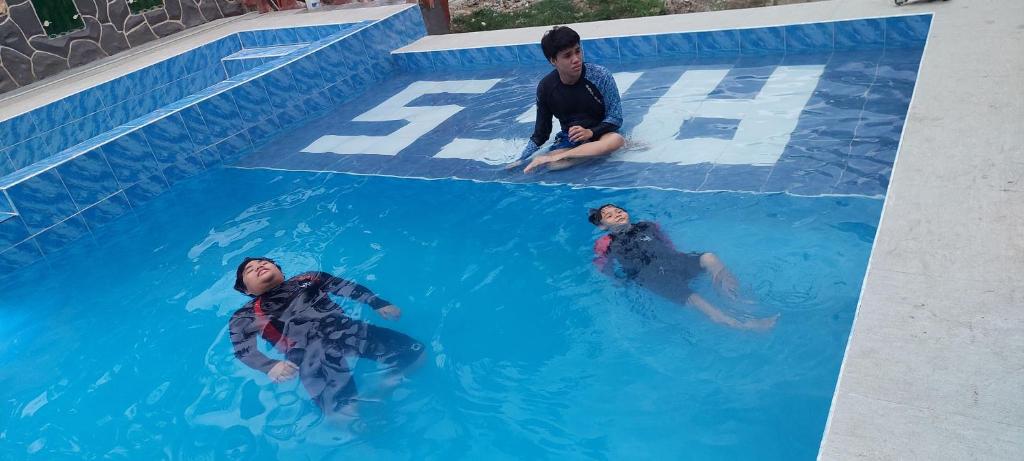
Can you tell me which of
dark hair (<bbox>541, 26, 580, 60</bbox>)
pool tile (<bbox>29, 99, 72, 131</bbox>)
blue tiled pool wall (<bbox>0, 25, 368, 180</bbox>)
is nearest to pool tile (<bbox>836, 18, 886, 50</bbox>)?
Result: dark hair (<bbox>541, 26, 580, 60</bbox>)

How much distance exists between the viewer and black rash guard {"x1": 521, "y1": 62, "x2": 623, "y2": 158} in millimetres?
5168

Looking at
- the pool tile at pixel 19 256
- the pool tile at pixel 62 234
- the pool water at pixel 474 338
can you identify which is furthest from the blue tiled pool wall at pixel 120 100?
the pool water at pixel 474 338

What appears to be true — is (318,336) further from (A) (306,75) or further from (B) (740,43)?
(B) (740,43)

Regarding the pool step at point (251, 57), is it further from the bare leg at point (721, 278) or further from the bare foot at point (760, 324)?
the bare foot at point (760, 324)

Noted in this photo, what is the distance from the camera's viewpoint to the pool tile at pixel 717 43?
6984mm

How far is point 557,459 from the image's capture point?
9.93 ft

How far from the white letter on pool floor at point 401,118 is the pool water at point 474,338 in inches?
44.8

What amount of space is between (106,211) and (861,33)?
662 cm

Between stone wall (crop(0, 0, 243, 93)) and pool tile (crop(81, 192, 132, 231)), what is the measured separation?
5.18m

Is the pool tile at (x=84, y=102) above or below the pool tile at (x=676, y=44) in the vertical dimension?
above

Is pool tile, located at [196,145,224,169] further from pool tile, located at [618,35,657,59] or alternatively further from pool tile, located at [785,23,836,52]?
pool tile, located at [785,23,836,52]

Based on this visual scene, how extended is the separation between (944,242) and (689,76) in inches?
151

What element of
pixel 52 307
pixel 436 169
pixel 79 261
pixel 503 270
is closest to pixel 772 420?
pixel 503 270

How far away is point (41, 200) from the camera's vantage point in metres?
5.77
